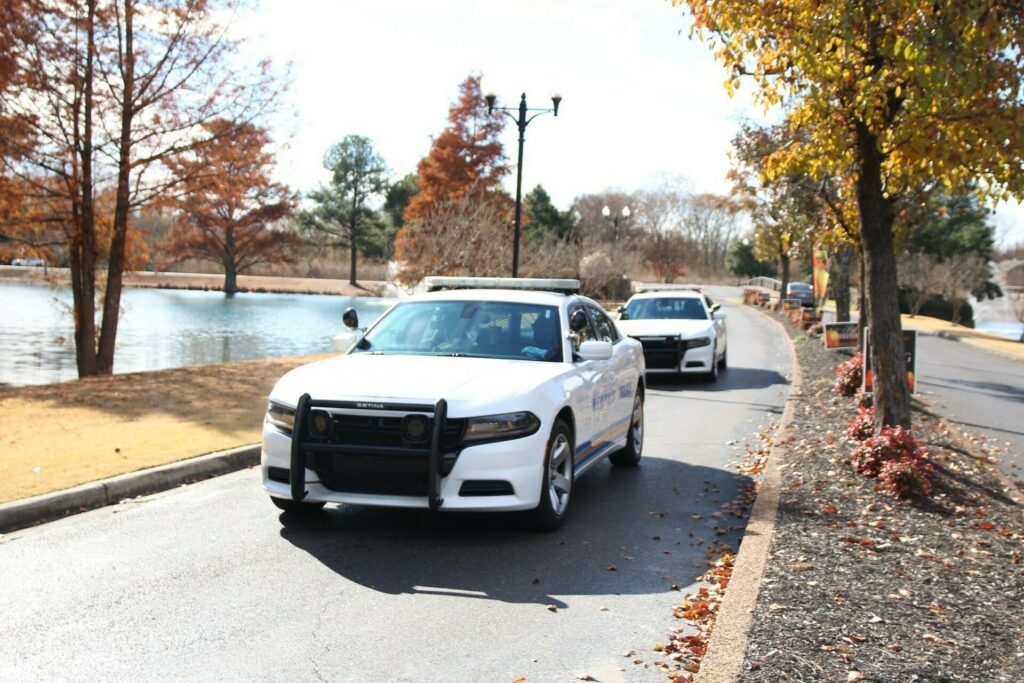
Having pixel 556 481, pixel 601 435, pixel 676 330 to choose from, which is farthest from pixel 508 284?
pixel 676 330

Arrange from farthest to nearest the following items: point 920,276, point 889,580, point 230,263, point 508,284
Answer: point 230,263, point 920,276, point 508,284, point 889,580

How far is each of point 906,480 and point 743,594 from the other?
3.05 metres

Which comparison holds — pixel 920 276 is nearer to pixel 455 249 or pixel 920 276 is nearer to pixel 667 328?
pixel 455 249

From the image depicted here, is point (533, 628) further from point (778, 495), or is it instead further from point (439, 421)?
point (778, 495)

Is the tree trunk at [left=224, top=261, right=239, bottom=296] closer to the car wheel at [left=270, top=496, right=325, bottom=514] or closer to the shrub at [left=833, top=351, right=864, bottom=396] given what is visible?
the shrub at [left=833, top=351, right=864, bottom=396]

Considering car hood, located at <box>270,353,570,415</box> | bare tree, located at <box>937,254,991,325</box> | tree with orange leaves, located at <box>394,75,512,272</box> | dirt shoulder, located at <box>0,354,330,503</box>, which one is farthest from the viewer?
tree with orange leaves, located at <box>394,75,512,272</box>

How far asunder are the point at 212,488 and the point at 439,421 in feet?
10.3

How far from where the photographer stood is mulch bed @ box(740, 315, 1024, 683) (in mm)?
4531

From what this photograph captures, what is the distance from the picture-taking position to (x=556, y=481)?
23.4 ft

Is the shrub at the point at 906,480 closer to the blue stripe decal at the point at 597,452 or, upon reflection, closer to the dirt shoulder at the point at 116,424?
the blue stripe decal at the point at 597,452

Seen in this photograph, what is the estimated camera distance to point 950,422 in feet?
→ 42.8

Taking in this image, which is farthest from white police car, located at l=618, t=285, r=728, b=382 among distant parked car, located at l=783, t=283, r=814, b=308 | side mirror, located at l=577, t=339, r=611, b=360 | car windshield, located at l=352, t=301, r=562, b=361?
distant parked car, located at l=783, t=283, r=814, b=308

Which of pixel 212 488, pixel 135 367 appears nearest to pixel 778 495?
pixel 212 488

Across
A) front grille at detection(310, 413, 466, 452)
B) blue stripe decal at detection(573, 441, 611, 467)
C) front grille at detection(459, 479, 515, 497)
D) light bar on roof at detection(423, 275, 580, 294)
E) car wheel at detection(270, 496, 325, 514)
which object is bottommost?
car wheel at detection(270, 496, 325, 514)
